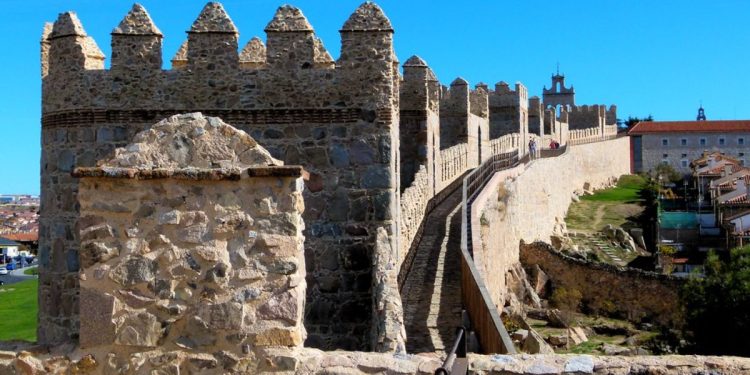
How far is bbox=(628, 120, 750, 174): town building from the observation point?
298 ft

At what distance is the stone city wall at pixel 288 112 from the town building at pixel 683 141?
271ft

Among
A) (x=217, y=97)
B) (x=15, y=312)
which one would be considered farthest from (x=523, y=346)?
(x=15, y=312)

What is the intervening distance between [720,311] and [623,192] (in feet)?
140

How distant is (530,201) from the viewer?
121 feet

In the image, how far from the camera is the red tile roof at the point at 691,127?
91.4m

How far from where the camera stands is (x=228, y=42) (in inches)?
456

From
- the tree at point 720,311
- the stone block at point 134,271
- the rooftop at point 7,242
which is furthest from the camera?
the rooftop at point 7,242

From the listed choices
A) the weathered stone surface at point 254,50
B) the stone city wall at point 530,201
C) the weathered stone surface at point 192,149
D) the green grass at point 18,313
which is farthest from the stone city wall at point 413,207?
the green grass at point 18,313

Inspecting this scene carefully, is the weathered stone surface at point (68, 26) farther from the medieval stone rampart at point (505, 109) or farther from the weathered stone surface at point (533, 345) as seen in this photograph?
the medieval stone rampart at point (505, 109)

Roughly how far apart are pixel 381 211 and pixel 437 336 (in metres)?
1.76

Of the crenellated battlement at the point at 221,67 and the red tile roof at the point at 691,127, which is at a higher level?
the red tile roof at the point at 691,127

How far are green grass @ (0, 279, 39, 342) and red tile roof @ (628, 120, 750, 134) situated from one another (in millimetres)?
63974

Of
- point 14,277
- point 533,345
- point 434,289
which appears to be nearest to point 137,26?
point 434,289

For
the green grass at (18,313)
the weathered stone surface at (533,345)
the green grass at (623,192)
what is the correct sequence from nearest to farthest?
1. the weathered stone surface at (533,345)
2. the green grass at (18,313)
3. the green grass at (623,192)
